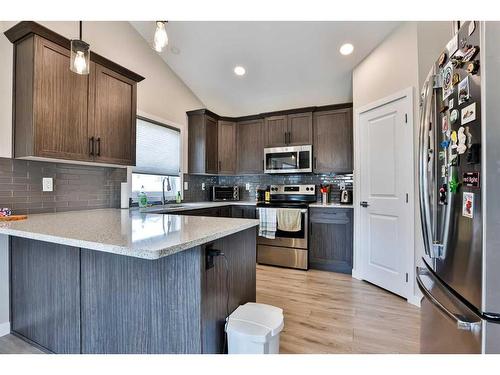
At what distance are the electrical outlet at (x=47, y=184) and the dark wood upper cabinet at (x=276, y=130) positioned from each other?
2839 millimetres

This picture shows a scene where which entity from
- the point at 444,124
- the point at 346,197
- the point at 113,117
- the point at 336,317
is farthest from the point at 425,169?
the point at 113,117

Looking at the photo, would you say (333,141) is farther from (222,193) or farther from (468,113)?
(468,113)

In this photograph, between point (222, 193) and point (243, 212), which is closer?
point (243, 212)

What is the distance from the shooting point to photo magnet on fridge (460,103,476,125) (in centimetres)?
100

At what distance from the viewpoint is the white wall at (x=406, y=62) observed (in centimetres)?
234

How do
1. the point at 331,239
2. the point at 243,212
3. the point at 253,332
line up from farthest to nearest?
the point at 243,212
the point at 331,239
the point at 253,332

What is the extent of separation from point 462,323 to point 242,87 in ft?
12.9

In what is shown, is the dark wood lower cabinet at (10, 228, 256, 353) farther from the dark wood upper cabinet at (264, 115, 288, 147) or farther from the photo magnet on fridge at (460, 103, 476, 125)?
the dark wood upper cabinet at (264, 115, 288, 147)

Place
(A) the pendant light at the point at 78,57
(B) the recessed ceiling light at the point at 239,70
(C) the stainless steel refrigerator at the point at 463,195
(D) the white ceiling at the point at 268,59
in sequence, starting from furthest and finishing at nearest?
Result: 1. (B) the recessed ceiling light at the point at 239,70
2. (D) the white ceiling at the point at 268,59
3. (A) the pendant light at the point at 78,57
4. (C) the stainless steel refrigerator at the point at 463,195

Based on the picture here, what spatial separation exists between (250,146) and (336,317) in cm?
288

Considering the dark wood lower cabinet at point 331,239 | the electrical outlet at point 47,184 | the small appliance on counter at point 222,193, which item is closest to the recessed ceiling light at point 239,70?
the small appliance on counter at point 222,193

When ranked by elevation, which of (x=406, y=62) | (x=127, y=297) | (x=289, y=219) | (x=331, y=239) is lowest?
(x=331, y=239)

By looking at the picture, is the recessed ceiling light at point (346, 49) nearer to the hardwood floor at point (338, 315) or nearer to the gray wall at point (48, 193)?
the hardwood floor at point (338, 315)

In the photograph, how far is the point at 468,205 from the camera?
1.01 m
